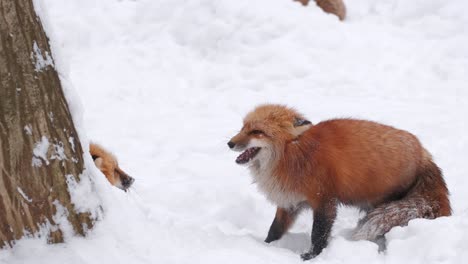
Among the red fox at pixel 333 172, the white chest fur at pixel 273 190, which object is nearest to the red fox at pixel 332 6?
the red fox at pixel 333 172

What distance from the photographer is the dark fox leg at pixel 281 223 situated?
4395 millimetres

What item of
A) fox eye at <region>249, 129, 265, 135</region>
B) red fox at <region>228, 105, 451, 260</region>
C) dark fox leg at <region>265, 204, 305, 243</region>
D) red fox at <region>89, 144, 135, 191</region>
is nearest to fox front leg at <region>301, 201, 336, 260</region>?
red fox at <region>228, 105, 451, 260</region>

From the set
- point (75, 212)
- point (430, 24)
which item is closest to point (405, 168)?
point (75, 212)

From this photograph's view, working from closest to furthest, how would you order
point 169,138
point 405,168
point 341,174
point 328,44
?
1. point 341,174
2. point 405,168
3. point 169,138
4. point 328,44

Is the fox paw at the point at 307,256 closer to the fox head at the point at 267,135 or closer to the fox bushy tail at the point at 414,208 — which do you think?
the fox bushy tail at the point at 414,208

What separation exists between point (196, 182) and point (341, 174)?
1681 millimetres

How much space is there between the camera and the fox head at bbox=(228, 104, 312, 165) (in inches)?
165

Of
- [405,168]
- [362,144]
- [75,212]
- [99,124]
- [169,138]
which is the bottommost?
[405,168]

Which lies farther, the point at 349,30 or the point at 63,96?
the point at 349,30

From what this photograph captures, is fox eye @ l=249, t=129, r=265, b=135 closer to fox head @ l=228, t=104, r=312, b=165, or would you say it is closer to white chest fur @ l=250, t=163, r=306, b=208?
fox head @ l=228, t=104, r=312, b=165

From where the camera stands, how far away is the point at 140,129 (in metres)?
6.88

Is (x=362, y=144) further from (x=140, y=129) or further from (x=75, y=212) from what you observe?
(x=140, y=129)

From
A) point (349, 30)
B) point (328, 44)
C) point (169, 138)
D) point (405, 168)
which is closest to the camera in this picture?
point (405, 168)

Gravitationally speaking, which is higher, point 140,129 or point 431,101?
point 140,129
